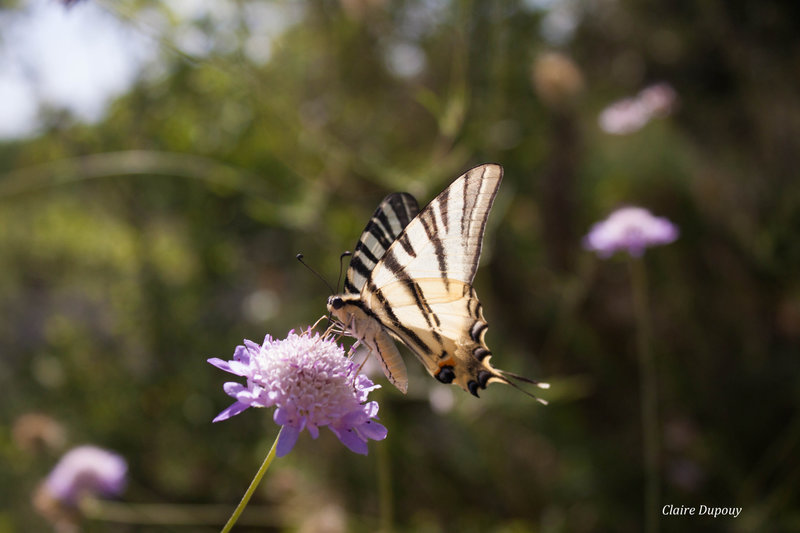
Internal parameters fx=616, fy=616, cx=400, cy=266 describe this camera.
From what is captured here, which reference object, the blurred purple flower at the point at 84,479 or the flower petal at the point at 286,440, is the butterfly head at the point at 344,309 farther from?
the blurred purple flower at the point at 84,479

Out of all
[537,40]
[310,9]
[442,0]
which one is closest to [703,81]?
[537,40]

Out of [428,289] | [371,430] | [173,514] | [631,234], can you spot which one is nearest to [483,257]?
[631,234]

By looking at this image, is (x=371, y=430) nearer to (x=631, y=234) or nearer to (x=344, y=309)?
(x=344, y=309)

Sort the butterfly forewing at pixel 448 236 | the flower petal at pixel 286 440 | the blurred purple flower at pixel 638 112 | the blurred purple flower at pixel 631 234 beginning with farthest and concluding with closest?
1. the blurred purple flower at pixel 638 112
2. the blurred purple flower at pixel 631 234
3. the butterfly forewing at pixel 448 236
4. the flower petal at pixel 286 440

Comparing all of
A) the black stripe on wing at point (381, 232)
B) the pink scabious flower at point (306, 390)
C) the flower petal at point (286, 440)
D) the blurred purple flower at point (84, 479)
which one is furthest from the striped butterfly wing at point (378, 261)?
the blurred purple flower at point (84, 479)

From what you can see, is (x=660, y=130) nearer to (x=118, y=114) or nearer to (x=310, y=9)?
(x=310, y=9)

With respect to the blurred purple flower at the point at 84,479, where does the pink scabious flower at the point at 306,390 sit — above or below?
below

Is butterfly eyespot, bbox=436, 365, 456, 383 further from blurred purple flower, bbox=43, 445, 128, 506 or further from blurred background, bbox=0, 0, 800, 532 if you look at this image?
blurred purple flower, bbox=43, 445, 128, 506
